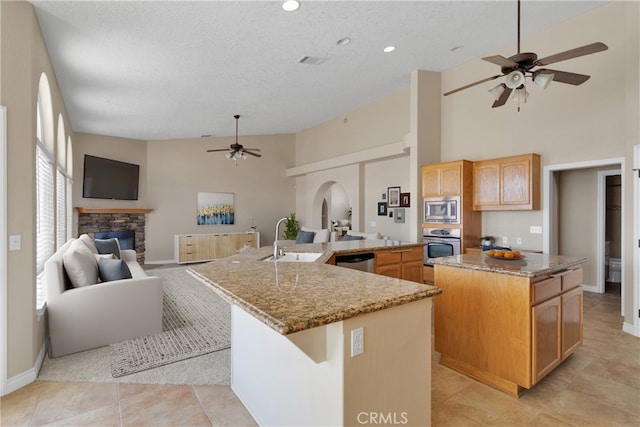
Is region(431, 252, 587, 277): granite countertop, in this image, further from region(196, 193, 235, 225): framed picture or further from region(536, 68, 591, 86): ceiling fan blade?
region(196, 193, 235, 225): framed picture

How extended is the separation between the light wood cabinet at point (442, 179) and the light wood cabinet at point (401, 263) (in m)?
1.30

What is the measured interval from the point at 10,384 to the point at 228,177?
6.95 m

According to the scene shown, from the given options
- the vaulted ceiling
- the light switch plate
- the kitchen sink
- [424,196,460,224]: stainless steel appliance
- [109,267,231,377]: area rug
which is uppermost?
the vaulted ceiling

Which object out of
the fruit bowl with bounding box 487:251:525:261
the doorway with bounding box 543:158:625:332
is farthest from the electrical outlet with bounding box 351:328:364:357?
the doorway with bounding box 543:158:625:332

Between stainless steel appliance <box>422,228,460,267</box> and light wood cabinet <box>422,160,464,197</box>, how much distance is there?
0.59 m

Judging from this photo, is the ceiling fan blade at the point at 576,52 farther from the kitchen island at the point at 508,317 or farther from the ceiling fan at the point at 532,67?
the kitchen island at the point at 508,317

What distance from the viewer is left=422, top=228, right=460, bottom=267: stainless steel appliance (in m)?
5.11

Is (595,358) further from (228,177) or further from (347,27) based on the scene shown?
(228,177)

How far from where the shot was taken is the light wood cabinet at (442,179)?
5.11 m

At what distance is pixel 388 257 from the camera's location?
401 cm

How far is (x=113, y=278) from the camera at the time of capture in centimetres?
331

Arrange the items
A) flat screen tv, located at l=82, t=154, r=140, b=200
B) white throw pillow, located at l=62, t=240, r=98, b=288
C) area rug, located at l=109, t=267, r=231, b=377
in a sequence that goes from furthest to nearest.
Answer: flat screen tv, located at l=82, t=154, r=140, b=200
white throw pillow, located at l=62, t=240, r=98, b=288
area rug, located at l=109, t=267, r=231, b=377

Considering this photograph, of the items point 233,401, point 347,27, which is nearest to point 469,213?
point 347,27

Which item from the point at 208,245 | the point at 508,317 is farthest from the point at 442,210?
the point at 208,245
